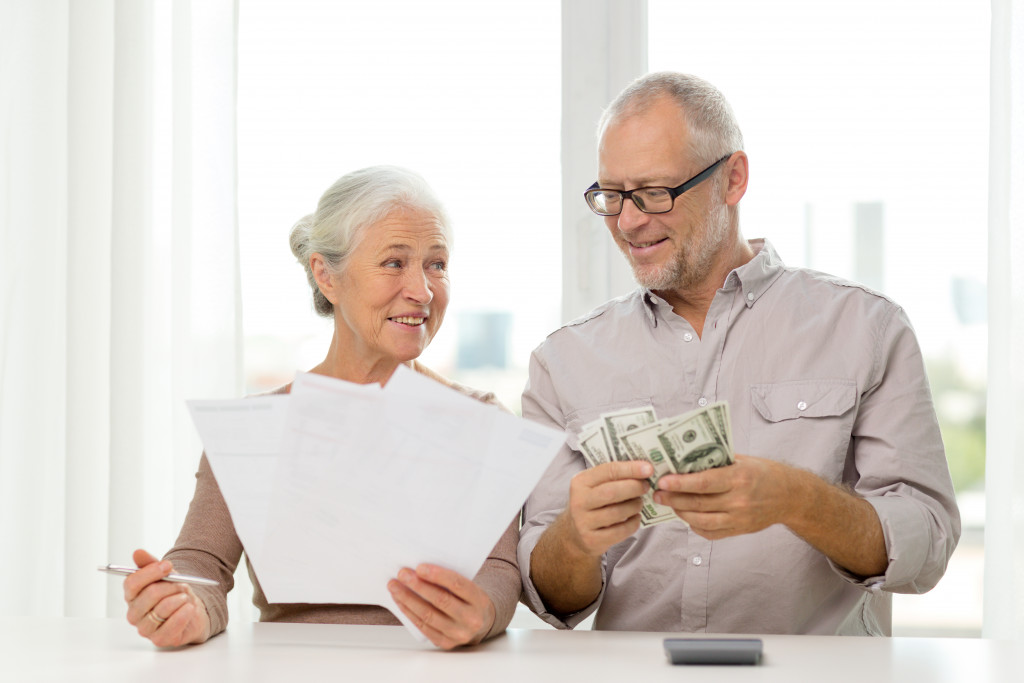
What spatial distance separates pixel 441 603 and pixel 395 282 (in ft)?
2.74

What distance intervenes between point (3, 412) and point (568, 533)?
69.7 inches

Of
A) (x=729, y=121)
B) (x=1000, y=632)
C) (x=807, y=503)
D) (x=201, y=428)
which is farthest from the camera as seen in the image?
(x=1000, y=632)

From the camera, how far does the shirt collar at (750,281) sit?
198cm

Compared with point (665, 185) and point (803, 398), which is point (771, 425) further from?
point (665, 185)

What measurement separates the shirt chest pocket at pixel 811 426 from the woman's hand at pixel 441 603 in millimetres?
788

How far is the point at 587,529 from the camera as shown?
1386 millimetres

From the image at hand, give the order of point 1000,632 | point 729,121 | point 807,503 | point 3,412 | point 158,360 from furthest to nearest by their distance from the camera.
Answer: point 158,360
point 3,412
point 1000,632
point 729,121
point 807,503

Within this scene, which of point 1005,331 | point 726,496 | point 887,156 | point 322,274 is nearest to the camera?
point 726,496

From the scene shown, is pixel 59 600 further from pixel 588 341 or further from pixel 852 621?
pixel 852 621

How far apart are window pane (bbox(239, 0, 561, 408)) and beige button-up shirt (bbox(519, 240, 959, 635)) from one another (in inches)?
29.4

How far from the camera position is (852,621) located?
183 cm

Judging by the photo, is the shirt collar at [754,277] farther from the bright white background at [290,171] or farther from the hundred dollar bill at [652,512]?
the hundred dollar bill at [652,512]

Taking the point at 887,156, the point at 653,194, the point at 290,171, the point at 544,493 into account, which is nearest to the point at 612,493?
the point at 544,493

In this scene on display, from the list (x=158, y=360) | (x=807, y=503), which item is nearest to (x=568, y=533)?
(x=807, y=503)
